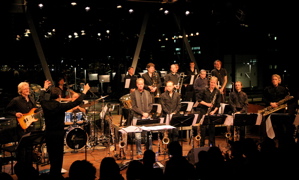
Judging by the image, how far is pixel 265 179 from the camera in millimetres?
4309

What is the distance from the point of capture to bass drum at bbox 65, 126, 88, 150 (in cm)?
888

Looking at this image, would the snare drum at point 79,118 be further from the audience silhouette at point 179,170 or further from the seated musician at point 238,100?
the audience silhouette at point 179,170

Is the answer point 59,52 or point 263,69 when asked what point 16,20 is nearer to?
→ point 59,52

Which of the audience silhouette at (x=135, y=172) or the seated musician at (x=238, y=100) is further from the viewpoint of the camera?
the seated musician at (x=238, y=100)

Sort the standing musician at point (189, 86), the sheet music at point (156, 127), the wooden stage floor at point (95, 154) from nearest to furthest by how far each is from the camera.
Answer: the sheet music at point (156, 127) < the wooden stage floor at point (95, 154) < the standing musician at point (189, 86)

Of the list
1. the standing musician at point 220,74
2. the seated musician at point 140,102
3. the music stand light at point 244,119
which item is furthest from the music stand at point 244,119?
the standing musician at point 220,74

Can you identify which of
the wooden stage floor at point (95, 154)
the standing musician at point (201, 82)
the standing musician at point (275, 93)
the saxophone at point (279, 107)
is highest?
the standing musician at point (201, 82)

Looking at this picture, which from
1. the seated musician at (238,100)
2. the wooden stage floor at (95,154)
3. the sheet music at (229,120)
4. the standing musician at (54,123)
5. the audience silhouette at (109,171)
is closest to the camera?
the audience silhouette at (109,171)

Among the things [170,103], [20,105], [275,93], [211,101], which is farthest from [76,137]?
[275,93]

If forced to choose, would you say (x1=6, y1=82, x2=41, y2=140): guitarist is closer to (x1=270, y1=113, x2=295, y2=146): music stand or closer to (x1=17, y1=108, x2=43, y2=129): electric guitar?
(x1=17, y1=108, x2=43, y2=129): electric guitar

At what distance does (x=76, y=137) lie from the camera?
8953 millimetres

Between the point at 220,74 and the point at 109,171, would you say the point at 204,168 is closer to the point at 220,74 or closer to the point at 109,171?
the point at 109,171

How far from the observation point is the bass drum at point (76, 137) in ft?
29.1

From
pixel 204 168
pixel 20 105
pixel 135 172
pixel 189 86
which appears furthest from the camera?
pixel 189 86
